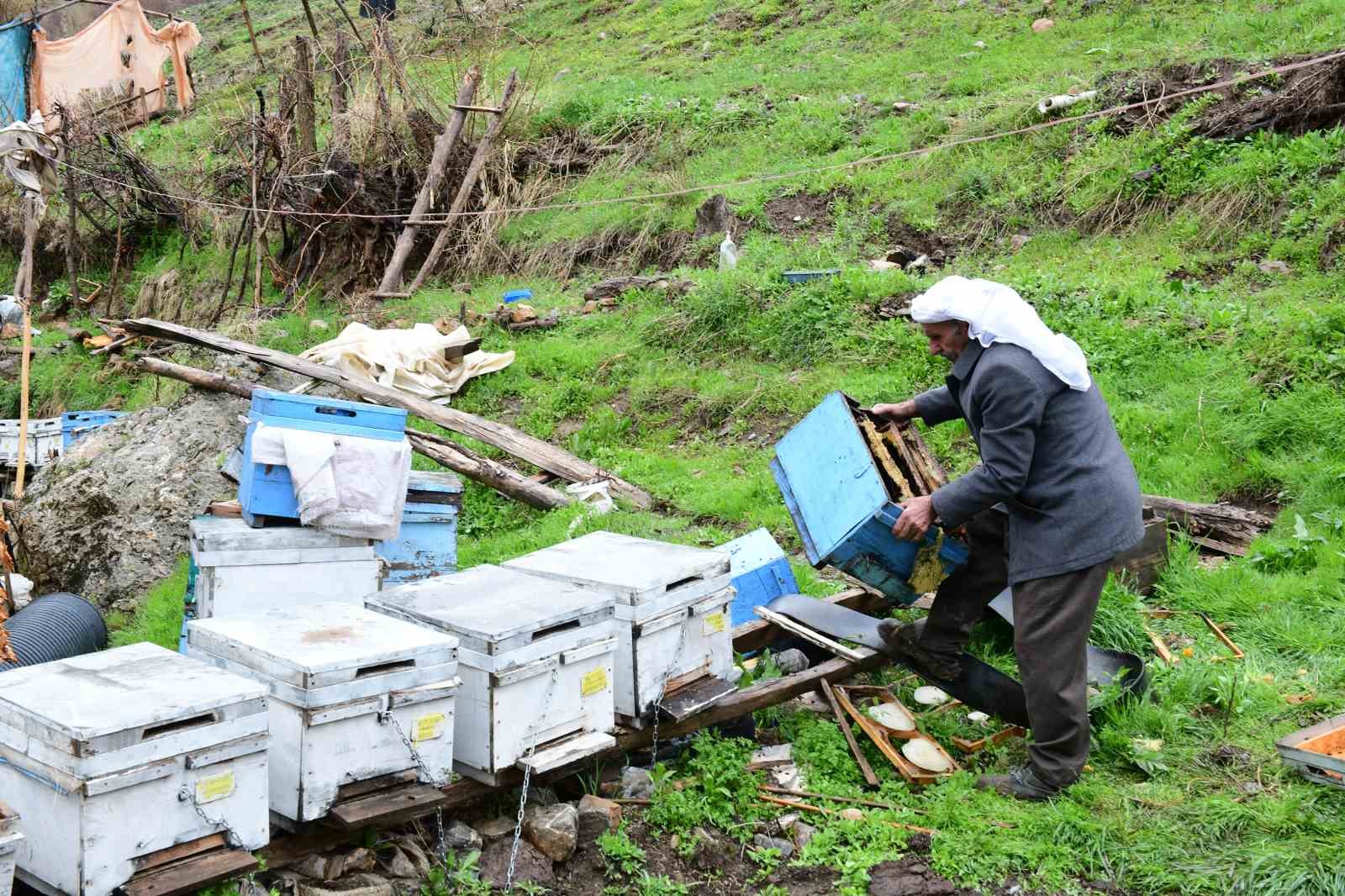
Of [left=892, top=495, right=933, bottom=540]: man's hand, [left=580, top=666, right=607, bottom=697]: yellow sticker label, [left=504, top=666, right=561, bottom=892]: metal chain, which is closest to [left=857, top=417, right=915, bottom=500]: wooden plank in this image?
[left=892, top=495, right=933, bottom=540]: man's hand

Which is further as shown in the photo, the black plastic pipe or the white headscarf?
the black plastic pipe

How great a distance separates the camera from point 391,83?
15898 mm

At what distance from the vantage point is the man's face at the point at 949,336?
184 inches

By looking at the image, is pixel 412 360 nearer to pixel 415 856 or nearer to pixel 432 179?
pixel 432 179

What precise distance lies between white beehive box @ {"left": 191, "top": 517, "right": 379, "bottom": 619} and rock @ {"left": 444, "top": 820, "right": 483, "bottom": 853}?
137cm

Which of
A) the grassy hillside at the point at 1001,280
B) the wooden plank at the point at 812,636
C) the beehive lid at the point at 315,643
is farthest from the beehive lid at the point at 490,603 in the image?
the wooden plank at the point at 812,636

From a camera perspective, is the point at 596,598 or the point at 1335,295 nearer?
the point at 596,598

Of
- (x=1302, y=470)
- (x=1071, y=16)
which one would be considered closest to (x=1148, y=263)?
(x=1302, y=470)

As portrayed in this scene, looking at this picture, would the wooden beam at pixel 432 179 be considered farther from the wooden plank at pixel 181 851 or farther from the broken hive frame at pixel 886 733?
the wooden plank at pixel 181 851

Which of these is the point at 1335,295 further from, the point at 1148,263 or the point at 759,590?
the point at 759,590

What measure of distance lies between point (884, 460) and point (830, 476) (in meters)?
0.26

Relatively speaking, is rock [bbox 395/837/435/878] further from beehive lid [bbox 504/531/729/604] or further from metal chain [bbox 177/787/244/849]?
beehive lid [bbox 504/531/729/604]

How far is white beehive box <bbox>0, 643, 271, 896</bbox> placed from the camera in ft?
10.6

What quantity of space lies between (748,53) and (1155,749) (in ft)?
52.3
